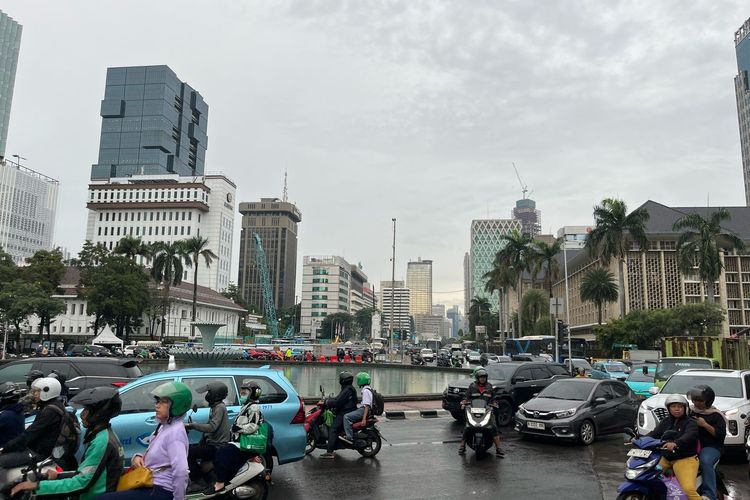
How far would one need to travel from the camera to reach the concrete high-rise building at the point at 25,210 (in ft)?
481

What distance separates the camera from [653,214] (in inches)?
2795

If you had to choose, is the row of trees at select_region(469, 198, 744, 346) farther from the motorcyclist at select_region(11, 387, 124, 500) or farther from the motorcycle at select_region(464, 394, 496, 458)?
the motorcyclist at select_region(11, 387, 124, 500)

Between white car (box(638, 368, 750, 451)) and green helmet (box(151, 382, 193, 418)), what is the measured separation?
818cm

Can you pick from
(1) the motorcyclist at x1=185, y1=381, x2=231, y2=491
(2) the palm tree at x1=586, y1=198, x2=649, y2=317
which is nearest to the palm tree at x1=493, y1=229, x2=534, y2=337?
(2) the palm tree at x1=586, y1=198, x2=649, y2=317

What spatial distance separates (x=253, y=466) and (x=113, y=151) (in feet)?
597

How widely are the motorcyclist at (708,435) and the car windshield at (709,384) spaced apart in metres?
5.20

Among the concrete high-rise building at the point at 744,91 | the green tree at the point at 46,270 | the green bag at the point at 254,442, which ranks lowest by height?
the green bag at the point at 254,442

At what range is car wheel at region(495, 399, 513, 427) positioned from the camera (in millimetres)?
14648

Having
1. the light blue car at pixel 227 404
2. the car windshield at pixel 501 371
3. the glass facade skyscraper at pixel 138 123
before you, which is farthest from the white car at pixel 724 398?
the glass facade skyscraper at pixel 138 123

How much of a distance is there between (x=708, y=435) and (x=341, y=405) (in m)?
5.98

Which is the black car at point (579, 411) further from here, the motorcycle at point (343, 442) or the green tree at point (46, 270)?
Answer: the green tree at point (46, 270)

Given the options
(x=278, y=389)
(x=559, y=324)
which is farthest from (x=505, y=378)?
(x=559, y=324)

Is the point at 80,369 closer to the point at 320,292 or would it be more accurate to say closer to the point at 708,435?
the point at 708,435

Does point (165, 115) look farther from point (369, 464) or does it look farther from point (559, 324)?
point (369, 464)
